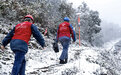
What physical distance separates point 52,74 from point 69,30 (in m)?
2.33

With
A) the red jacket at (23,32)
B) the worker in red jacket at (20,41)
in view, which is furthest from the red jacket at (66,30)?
the red jacket at (23,32)

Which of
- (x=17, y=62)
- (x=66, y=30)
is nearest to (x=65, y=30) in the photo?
(x=66, y=30)

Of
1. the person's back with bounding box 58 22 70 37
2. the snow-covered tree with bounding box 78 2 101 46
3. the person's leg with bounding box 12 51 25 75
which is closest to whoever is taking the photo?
the person's leg with bounding box 12 51 25 75

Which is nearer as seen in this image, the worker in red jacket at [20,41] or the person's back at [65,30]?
the worker in red jacket at [20,41]

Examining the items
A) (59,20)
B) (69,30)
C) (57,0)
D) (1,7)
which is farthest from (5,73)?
(57,0)

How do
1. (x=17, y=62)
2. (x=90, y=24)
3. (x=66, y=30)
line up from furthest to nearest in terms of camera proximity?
(x=90, y=24) < (x=66, y=30) < (x=17, y=62)

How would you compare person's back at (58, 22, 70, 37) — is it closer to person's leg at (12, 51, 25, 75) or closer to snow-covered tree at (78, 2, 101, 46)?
person's leg at (12, 51, 25, 75)

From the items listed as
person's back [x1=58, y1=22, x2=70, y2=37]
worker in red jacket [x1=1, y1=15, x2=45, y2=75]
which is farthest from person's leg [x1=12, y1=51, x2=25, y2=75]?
person's back [x1=58, y1=22, x2=70, y2=37]

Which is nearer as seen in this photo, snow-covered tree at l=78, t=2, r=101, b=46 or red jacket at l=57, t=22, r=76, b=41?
red jacket at l=57, t=22, r=76, b=41

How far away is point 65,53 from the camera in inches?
247

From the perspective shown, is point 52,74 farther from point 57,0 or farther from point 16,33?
point 57,0

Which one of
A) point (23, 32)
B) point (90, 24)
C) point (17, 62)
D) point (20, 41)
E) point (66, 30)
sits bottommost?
point (17, 62)

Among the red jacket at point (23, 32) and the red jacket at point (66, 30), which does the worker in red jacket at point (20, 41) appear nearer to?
the red jacket at point (23, 32)

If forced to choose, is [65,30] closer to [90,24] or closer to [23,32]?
[23,32]
